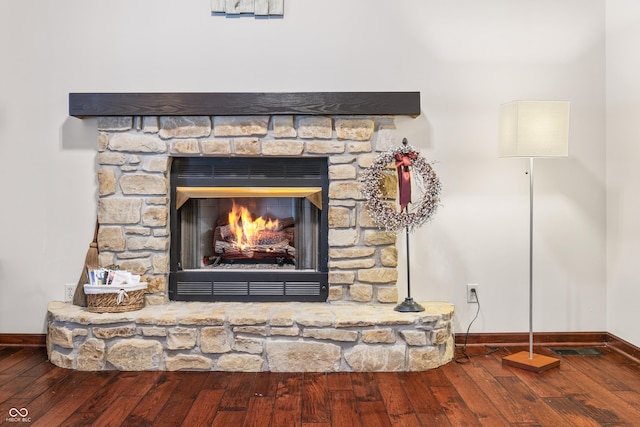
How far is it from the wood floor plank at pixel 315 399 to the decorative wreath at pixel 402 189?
3.30 ft

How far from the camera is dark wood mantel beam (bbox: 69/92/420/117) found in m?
3.85

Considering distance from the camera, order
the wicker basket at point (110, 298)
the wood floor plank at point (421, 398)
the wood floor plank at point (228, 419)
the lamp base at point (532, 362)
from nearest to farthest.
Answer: the wood floor plank at point (228, 419) → the wood floor plank at point (421, 398) → the lamp base at point (532, 362) → the wicker basket at point (110, 298)

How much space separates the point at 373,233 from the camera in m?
3.93

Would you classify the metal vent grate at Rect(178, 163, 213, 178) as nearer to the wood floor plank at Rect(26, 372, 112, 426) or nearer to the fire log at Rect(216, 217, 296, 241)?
the fire log at Rect(216, 217, 296, 241)

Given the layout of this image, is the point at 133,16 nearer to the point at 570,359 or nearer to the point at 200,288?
the point at 200,288

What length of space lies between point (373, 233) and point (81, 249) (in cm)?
192

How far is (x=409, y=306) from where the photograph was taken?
12.3ft

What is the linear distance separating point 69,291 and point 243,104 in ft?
5.54

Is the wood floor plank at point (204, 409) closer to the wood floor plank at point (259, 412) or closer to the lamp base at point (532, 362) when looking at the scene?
the wood floor plank at point (259, 412)

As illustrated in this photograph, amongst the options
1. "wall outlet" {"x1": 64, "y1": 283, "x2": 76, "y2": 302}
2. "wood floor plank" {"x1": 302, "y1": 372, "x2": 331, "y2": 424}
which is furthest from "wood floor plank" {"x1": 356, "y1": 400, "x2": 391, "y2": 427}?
"wall outlet" {"x1": 64, "y1": 283, "x2": 76, "y2": 302}

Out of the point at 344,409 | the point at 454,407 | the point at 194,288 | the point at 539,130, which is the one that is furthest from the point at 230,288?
the point at 539,130

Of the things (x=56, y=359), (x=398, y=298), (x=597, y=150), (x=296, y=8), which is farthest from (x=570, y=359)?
(x=56, y=359)

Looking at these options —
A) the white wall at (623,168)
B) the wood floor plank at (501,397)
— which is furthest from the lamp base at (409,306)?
the white wall at (623,168)

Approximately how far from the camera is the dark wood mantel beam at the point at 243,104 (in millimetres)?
3846
